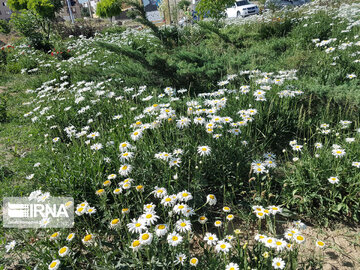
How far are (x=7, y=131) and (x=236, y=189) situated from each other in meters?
4.41

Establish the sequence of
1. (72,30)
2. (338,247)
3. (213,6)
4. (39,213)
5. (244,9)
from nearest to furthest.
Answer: (338,247), (39,213), (213,6), (72,30), (244,9)

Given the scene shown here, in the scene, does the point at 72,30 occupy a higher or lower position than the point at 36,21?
lower

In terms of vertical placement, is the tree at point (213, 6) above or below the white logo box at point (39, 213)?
above

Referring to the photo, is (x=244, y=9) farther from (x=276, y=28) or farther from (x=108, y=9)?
(x=276, y=28)

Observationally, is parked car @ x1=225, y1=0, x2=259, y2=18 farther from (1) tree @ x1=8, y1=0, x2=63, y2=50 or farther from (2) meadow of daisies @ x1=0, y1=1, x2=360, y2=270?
(2) meadow of daisies @ x1=0, y1=1, x2=360, y2=270

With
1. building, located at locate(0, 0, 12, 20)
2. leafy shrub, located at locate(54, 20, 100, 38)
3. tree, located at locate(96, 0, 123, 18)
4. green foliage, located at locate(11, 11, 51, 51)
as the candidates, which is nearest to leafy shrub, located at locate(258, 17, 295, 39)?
green foliage, located at locate(11, 11, 51, 51)

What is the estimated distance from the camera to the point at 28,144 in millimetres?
4035

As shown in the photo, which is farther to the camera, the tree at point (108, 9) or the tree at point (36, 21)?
the tree at point (108, 9)

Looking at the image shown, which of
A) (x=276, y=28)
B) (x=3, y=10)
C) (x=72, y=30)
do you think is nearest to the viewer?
(x=276, y=28)

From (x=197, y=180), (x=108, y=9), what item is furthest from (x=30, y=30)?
(x=197, y=180)

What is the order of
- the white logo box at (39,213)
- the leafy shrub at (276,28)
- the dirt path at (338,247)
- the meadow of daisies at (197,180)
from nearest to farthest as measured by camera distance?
the meadow of daisies at (197,180), the dirt path at (338,247), the white logo box at (39,213), the leafy shrub at (276,28)

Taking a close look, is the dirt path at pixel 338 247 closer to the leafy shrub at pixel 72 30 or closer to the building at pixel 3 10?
the leafy shrub at pixel 72 30

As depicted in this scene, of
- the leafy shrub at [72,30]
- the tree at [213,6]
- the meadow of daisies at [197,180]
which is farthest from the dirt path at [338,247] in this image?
A: the leafy shrub at [72,30]

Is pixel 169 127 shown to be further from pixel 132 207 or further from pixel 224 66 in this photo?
pixel 224 66
